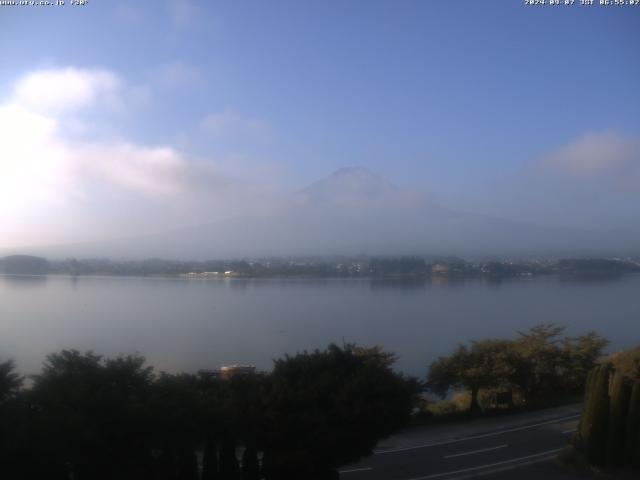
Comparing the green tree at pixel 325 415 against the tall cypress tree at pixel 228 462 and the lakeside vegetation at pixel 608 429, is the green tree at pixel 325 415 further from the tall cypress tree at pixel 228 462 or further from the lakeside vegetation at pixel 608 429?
the lakeside vegetation at pixel 608 429

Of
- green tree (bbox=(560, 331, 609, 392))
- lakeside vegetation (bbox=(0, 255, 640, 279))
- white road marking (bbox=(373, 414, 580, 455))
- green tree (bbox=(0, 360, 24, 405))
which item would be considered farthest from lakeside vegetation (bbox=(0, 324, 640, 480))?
lakeside vegetation (bbox=(0, 255, 640, 279))

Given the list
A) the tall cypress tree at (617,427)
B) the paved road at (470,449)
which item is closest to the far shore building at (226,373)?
the paved road at (470,449)

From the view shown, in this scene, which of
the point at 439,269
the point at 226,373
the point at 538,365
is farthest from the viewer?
the point at 439,269

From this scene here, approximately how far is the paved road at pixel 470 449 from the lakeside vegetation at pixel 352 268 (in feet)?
54.6

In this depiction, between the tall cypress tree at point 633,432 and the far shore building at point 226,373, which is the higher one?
the far shore building at point 226,373

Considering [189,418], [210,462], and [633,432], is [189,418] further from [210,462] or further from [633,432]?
[633,432]

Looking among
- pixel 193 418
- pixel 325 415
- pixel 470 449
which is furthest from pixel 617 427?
pixel 193 418

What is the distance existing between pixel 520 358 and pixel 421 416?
3235mm

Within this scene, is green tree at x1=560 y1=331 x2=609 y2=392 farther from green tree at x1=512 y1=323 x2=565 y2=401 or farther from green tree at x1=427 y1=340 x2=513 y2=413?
green tree at x1=427 y1=340 x2=513 y2=413

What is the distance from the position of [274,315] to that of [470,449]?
14.3 metres

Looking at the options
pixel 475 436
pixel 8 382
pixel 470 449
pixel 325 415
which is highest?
pixel 8 382

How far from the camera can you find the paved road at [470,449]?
7.37 metres

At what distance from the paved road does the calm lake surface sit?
5.27 m

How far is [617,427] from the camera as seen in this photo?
705 cm
